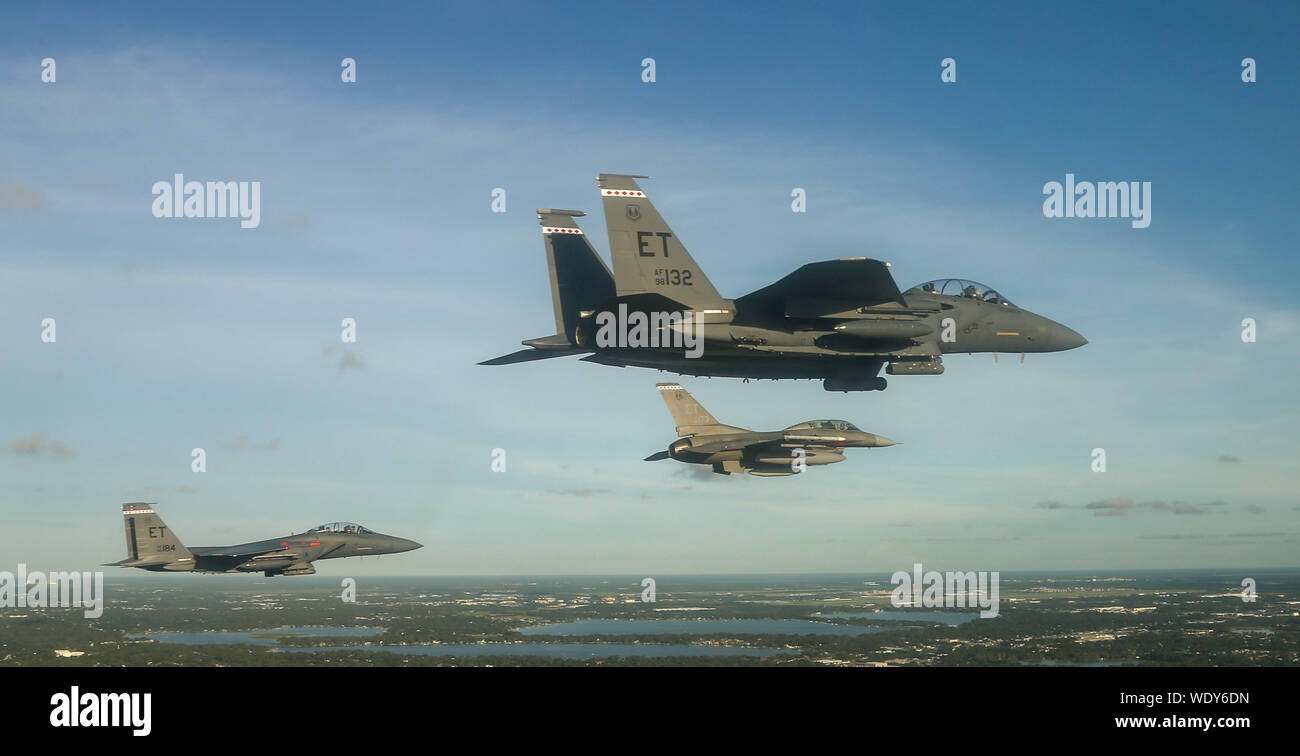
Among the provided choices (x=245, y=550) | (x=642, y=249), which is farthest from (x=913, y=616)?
(x=642, y=249)

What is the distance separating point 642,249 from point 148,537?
5001 centimetres

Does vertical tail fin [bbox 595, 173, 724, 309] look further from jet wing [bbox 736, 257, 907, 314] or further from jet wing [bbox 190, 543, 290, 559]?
jet wing [bbox 190, 543, 290, 559]

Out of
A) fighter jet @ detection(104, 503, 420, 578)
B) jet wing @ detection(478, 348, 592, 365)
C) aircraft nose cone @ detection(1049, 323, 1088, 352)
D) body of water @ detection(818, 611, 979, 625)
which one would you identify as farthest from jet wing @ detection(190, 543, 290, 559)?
body of water @ detection(818, 611, 979, 625)

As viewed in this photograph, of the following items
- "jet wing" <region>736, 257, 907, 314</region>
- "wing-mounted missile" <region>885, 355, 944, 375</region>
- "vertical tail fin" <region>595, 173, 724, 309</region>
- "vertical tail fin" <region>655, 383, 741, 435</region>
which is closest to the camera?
"jet wing" <region>736, 257, 907, 314</region>

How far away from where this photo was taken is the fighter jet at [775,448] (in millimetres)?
46906

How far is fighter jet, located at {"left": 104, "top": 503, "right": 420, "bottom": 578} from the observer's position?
182ft

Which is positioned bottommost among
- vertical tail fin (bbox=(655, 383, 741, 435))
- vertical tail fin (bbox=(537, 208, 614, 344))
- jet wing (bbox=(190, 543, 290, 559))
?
jet wing (bbox=(190, 543, 290, 559))

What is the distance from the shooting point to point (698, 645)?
130 metres

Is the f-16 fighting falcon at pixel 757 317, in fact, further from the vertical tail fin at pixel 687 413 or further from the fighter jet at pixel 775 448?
the vertical tail fin at pixel 687 413

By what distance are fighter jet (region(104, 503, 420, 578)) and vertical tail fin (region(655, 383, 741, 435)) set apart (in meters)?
18.7

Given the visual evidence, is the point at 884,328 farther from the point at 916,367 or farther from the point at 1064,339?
the point at 1064,339

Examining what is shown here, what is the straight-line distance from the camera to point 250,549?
5825 cm

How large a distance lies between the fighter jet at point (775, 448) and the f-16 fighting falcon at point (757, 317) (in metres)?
14.2

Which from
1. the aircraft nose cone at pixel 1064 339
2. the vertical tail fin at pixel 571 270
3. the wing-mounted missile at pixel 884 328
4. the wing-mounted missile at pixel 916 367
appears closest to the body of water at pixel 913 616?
the aircraft nose cone at pixel 1064 339
